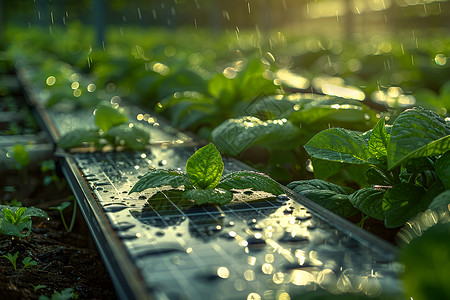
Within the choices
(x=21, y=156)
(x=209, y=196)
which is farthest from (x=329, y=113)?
(x=21, y=156)

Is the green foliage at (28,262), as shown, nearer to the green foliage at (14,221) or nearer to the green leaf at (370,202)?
the green foliage at (14,221)

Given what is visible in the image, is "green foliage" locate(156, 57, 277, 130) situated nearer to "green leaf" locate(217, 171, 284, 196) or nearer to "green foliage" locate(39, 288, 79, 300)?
"green leaf" locate(217, 171, 284, 196)

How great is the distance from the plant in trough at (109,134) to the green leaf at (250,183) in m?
0.84

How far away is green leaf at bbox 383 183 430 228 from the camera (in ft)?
4.44

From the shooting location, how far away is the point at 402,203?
138 centimetres

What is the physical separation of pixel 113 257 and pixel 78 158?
113cm

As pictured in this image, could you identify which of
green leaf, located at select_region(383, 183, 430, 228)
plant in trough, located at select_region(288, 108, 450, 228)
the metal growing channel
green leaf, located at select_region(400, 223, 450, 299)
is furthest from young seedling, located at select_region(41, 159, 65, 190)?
green leaf, located at select_region(400, 223, 450, 299)

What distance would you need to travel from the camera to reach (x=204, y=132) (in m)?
2.72

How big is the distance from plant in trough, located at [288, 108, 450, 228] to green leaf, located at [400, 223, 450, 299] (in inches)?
15.2

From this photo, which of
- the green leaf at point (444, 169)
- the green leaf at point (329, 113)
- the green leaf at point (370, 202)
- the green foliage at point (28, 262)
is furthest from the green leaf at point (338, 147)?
the green foliage at point (28, 262)

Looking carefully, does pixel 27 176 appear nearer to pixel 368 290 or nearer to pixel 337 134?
pixel 337 134

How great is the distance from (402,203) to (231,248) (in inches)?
19.4

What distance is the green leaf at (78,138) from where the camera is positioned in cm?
231

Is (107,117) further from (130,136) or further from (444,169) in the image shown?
(444,169)
